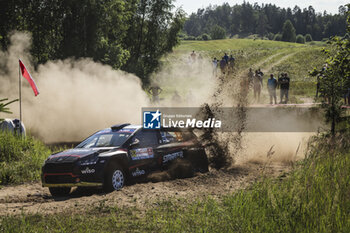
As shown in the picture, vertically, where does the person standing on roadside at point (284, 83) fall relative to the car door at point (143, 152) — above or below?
above

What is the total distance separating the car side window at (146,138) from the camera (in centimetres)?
1041

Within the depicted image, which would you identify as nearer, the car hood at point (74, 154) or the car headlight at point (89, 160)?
the car headlight at point (89, 160)

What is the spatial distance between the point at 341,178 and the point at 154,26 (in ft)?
138

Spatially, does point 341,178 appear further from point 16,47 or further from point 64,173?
point 16,47

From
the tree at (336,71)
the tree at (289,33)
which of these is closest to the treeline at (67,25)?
the tree at (336,71)

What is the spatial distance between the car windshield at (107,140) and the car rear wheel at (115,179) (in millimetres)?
723

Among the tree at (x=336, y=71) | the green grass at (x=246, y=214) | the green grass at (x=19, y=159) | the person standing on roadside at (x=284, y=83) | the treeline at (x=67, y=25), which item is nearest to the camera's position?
the green grass at (x=246, y=214)

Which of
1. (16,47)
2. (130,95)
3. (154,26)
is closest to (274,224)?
(130,95)

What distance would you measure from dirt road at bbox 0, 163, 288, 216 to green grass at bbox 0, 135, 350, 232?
37 cm

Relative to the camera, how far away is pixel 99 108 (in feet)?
78.3

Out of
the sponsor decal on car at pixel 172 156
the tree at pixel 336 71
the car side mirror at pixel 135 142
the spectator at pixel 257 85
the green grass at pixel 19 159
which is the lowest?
the green grass at pixel 19 159

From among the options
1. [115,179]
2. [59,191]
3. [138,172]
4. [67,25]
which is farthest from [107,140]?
[67,25]

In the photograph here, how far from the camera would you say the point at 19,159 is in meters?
13.8

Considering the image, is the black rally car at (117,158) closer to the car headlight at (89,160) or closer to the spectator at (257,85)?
the car headlight at (89,160)
